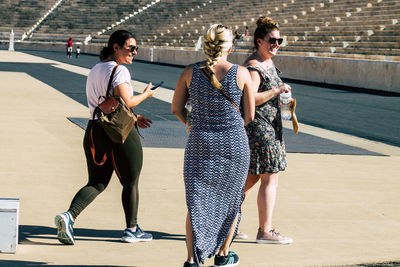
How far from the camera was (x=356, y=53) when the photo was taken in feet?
104

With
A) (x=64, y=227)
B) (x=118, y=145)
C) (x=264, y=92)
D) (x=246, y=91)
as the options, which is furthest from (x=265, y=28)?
(x=64, y=227)

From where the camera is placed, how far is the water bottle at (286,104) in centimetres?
618

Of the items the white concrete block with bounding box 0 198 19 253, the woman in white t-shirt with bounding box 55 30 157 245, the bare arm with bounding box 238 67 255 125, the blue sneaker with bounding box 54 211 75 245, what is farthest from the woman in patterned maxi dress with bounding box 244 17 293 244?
the white concrete block with bounding box 0 198 19 253

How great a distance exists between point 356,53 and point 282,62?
11.7 ft

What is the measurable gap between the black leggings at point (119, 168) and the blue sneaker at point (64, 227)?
13 cm

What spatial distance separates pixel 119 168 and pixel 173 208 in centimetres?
152

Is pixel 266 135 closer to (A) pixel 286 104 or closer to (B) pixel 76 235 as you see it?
(A) pixel 286 104

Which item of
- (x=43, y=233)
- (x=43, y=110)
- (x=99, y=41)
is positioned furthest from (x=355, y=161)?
(x=99, y=41)

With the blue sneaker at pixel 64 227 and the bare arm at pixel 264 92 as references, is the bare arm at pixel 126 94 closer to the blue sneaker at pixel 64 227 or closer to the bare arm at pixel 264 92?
the bare arm at pixel 264 92

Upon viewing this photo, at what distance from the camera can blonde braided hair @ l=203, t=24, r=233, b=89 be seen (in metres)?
5.02

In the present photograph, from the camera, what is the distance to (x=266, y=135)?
243 inches

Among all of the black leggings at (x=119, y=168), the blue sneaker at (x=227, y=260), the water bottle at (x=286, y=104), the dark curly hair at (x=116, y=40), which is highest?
the dark curly hair at (x=116, y=40)

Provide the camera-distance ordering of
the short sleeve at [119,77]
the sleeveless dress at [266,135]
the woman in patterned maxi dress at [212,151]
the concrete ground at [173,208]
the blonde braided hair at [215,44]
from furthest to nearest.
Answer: the sleeveless dress at [266,135]
the short sleeve at [119,77]
the concrete ground at [173,208]
the woman in patterned maxi dress at [212,151]
the blonde braided hair at [215,44]

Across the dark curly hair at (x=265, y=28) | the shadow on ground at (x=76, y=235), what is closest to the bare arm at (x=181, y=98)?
the dark curly hair at (x=265, y=28)
